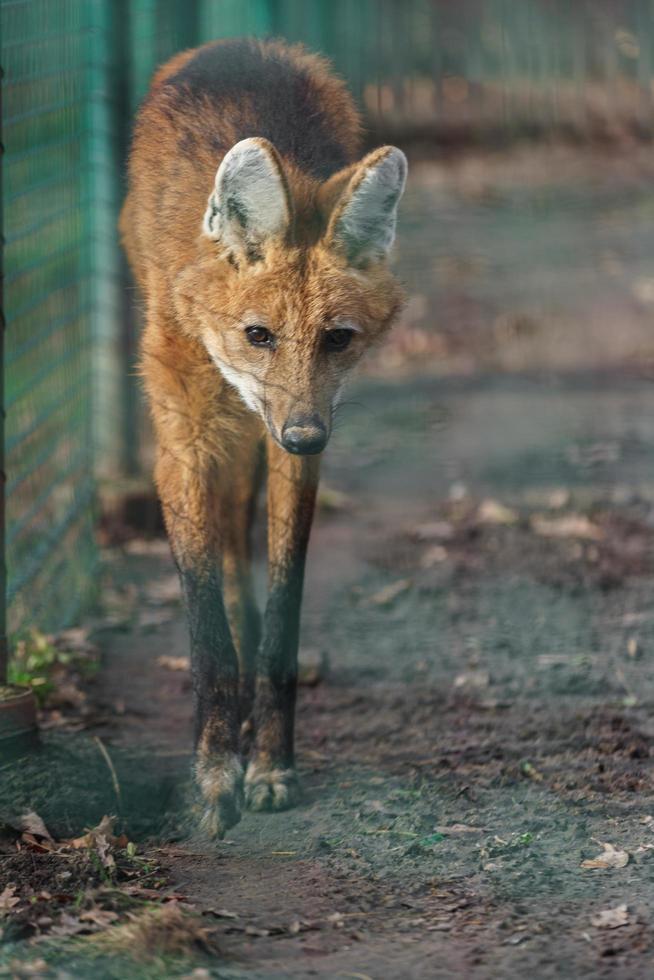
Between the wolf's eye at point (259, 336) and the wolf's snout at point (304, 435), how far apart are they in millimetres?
255

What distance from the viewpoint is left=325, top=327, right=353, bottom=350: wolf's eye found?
3.54 meters

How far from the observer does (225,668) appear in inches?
156

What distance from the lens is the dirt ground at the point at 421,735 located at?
311 centimetres

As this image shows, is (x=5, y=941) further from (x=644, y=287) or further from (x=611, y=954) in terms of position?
(x=644, y=287)

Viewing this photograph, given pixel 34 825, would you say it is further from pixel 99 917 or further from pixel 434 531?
pixel 434 531

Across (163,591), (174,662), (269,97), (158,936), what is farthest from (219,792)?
(163,591)

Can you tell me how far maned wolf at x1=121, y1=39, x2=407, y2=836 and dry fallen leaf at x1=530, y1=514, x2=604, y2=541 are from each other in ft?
8.63

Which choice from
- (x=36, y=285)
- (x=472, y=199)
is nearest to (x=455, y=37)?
(x=472, y=199)

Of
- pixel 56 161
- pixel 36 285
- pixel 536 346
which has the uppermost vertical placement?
pixel 56 161

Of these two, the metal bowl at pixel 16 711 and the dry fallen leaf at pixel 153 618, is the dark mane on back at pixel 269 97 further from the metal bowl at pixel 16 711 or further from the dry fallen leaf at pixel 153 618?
the dry fallen leaf at pixel 153 618

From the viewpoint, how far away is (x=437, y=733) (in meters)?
4.58

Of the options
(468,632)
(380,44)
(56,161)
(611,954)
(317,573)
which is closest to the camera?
(611,954)

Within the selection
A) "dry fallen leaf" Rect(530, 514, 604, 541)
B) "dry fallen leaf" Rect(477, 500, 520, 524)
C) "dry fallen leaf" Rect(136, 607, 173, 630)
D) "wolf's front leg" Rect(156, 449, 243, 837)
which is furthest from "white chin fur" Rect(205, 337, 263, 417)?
"dry fallen leaf" Rect(477, 500, 520, 524)

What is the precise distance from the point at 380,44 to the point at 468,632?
1065 cm
